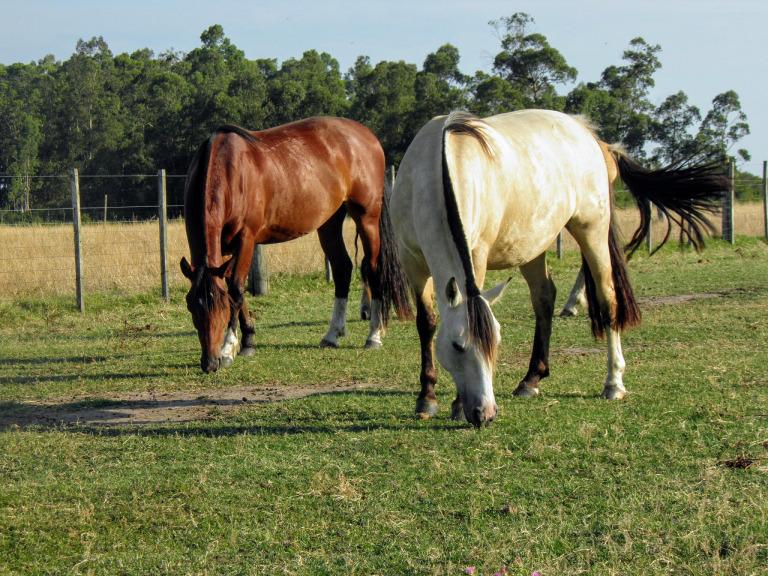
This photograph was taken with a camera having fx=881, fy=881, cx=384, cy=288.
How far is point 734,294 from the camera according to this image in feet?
37.1

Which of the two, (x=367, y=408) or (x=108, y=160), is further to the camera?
(x=108, y=160)

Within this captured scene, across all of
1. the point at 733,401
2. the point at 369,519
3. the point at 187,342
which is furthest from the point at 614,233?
the point at 187,342

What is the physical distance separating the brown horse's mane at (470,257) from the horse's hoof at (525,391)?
151cm

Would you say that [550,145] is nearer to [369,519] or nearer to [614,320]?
[614,320]

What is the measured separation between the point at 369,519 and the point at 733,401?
2972mm

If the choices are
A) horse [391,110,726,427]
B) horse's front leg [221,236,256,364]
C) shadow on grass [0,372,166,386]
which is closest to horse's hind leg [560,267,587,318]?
horse [391,110,726,427]

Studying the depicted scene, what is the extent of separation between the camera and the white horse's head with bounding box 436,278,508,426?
4.68m

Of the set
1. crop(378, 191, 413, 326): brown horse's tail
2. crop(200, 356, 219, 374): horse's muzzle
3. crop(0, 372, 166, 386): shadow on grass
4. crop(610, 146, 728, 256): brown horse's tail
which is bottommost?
crop(0, 372, 166, 386): shadow on grass

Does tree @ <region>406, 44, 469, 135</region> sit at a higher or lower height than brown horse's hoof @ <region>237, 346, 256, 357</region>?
higher

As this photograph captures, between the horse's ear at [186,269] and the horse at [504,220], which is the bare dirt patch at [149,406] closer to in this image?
the horse's ear at [186,269]

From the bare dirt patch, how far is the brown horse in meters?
0.40

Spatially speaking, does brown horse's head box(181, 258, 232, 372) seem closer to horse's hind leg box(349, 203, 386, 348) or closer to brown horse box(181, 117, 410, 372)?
brown horse box(181, 117, 410, 372)

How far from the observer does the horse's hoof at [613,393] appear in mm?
6000

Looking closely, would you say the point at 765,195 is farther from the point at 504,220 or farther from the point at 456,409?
the point at 456,409
